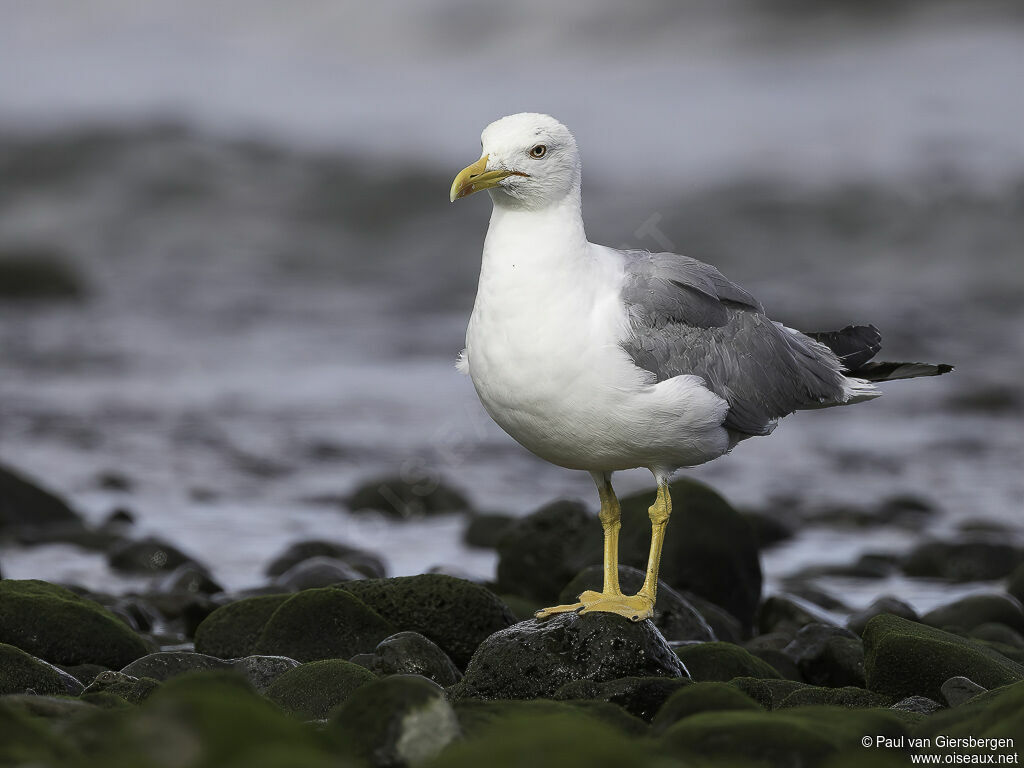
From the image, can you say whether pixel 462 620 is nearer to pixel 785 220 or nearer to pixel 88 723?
pixel 88 723

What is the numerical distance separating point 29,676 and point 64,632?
970 millimetres

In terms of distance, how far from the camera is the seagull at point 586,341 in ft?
19.0

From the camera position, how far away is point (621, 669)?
586 cm

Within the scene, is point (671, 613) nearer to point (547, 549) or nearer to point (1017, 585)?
point (547, 549)

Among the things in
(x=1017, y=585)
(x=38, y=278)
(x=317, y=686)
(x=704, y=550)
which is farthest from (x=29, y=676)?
(x=38, y=278)

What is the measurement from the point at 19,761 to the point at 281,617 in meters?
3.43

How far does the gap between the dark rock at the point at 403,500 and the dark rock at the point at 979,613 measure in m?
5.34

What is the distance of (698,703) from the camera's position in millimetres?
4590

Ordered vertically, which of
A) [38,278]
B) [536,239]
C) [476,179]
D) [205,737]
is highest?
[38,278]

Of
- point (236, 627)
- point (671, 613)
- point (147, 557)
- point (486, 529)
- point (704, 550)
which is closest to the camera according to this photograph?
point (236, 627)

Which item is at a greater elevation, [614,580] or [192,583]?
[614,580]

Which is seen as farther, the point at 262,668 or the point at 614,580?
the point at 614,580

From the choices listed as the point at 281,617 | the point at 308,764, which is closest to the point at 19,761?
the point at 308,764

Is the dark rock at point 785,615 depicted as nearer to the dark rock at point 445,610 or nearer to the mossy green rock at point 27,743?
the dark rock at point 445,610
